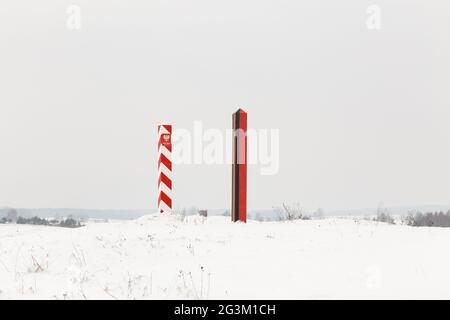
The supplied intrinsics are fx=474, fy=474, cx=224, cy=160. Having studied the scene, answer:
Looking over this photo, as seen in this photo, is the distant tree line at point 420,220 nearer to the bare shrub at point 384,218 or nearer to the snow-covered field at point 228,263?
the bare shrub at point 384,218

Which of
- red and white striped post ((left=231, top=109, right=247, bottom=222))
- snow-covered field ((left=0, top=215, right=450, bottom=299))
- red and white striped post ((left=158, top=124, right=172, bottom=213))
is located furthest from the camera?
red and white striped post ((left=158, top=124, right=172, bottom=213))

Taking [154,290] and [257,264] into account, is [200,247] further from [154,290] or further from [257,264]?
[154,290]

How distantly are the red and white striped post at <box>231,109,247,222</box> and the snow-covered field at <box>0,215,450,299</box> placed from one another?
210cm

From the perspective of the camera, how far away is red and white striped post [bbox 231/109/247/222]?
11117 millimetres

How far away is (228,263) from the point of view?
6160mm

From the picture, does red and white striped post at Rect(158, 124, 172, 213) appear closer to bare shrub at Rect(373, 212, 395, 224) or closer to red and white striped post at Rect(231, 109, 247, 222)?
red and white striped post at Rect(231, 109, 247, 222)

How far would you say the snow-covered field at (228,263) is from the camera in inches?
201

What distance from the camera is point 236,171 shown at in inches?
443

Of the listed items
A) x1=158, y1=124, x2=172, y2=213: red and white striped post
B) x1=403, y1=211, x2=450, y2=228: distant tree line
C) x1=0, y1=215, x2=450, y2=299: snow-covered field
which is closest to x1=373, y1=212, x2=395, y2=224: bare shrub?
x1=403, y1=211, x2=450, y2=228: distant tree line
